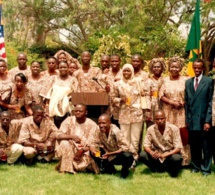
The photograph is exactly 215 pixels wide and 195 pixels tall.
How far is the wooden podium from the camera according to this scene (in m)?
7.10

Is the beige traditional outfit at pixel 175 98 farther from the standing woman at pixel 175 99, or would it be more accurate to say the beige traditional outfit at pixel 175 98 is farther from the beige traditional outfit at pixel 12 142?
the beige traditional outfit at pixel 12 142

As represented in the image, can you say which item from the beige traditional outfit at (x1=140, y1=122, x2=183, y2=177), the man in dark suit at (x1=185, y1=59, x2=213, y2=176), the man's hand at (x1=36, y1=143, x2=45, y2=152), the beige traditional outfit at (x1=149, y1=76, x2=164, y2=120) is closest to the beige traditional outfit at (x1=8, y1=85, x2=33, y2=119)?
the man's hand at (x1=36, y1=143, x2=45, y2=152)

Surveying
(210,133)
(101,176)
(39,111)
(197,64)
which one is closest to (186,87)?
(197,64)

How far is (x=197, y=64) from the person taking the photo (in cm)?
664

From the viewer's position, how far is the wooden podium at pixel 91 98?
7098mm

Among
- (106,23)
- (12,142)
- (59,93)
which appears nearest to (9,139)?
(12,142)

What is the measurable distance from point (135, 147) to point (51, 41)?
17.3 meters

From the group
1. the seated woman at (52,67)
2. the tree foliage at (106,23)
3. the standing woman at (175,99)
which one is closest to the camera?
the standing woman at (175,99)

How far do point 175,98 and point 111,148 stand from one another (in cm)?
145

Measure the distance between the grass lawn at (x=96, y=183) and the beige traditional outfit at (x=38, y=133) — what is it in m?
0.54

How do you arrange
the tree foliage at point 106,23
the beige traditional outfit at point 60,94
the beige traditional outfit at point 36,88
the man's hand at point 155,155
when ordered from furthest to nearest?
the tree foliage at point 106,23
the beige traditional outfit at point 36,88
the beige traditional outfit at point 60,94
the man's hand at point 155,155

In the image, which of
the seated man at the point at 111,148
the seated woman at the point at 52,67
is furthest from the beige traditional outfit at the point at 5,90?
the seated man at the point at 111,148

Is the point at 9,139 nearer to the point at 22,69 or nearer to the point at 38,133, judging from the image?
the point at 38,133

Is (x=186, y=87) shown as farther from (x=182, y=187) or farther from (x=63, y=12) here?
(x=63, y=12)
